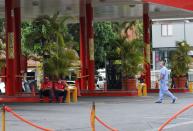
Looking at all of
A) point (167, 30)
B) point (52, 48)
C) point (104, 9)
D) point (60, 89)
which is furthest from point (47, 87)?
point (167, 30)

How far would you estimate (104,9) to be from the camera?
3691 centimetres

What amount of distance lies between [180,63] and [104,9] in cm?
629

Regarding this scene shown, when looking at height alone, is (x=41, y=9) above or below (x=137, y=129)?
above

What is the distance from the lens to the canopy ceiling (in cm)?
3160

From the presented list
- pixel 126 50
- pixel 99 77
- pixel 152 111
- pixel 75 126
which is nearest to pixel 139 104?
pixel 152 111

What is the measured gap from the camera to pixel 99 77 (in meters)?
54.2

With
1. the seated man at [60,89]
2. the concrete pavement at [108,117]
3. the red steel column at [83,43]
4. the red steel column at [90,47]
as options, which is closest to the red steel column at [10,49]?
the seated man at [60,89]

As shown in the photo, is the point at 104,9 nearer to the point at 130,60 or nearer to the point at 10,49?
the point at 130,60

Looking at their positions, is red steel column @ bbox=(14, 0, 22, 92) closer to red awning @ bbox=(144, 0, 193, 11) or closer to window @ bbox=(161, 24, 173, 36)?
red awning @ bbox=(144, 0, 193, 11)

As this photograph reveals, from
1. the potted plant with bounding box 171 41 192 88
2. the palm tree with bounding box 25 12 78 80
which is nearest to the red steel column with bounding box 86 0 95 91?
the potted plant with bounding box 171 41 192 88

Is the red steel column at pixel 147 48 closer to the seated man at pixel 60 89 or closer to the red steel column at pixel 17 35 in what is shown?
the red steel column at pixel 17 35

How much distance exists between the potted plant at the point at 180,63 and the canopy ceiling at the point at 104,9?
6.98ft

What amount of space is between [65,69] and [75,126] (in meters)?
9.94

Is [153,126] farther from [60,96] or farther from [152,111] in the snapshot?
[60,96]
